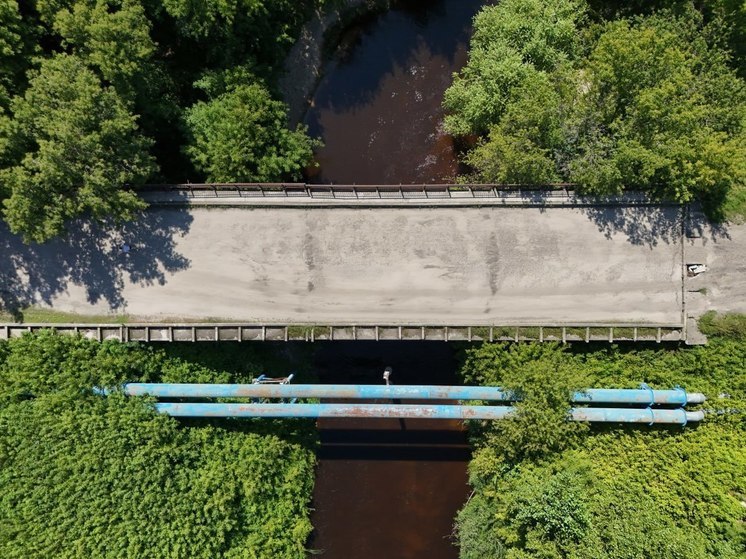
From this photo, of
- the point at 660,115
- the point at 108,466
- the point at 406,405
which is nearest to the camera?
the point at 660,115

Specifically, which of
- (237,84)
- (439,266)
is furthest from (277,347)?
(237,84)

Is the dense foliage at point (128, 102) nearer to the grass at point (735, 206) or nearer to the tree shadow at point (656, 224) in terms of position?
the tree shadow at point (656, 224)

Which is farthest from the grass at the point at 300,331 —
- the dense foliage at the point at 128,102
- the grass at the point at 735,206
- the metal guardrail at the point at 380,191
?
the grass at the point at 735,206

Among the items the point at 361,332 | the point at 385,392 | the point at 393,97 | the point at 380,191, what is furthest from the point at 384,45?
the point at 385,392

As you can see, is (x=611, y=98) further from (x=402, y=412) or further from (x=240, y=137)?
(x=402, y=412)

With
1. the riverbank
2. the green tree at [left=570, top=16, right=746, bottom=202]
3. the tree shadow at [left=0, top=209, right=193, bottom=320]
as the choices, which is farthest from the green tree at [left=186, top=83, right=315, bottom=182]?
the green tree at [left=570, top=16, right=746, bottom=202]

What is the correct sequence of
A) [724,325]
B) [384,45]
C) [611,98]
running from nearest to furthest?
[611,98] < [724,325] < [384,45]

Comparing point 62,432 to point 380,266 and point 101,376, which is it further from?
point 380,266
